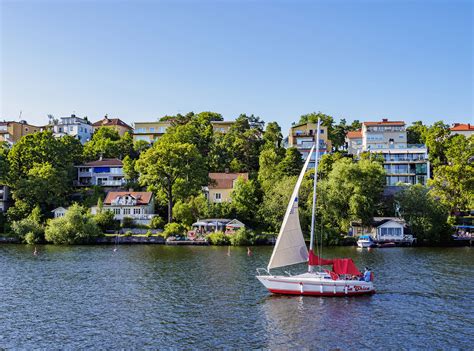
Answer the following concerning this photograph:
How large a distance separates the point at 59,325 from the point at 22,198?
72526 millimetres

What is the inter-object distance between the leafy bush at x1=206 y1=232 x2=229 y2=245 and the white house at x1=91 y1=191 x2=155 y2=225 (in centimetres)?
1657

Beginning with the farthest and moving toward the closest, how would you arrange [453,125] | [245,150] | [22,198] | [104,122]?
[104,122] < [453,125] < [245,150] < [22,198]

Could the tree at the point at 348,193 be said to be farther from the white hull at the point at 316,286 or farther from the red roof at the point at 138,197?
the white hull at the point at 316,286

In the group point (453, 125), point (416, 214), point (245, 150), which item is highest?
point (453, 125)

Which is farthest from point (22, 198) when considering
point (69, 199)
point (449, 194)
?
point (449, 194)

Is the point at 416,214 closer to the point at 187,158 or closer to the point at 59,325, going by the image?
the point at 187,158

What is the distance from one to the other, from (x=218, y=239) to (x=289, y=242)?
42.4 metres

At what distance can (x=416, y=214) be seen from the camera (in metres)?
82.9

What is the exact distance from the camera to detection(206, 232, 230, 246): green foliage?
8175cm

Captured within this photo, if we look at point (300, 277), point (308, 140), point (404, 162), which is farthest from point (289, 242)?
point (308, 140)

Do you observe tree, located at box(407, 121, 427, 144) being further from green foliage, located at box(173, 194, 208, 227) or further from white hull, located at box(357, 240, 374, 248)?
green foliage, located at box(173, 194, 208, 227)

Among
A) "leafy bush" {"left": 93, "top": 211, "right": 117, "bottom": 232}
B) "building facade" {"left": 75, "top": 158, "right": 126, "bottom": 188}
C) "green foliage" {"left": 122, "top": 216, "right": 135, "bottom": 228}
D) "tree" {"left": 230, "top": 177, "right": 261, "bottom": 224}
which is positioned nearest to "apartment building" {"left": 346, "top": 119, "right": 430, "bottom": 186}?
"tree" {"left": 230, "top": 177, "right": 261, "bottom": 224}

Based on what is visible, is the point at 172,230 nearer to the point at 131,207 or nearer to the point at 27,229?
the point at 131,207

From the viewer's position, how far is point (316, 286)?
39.6 meters
